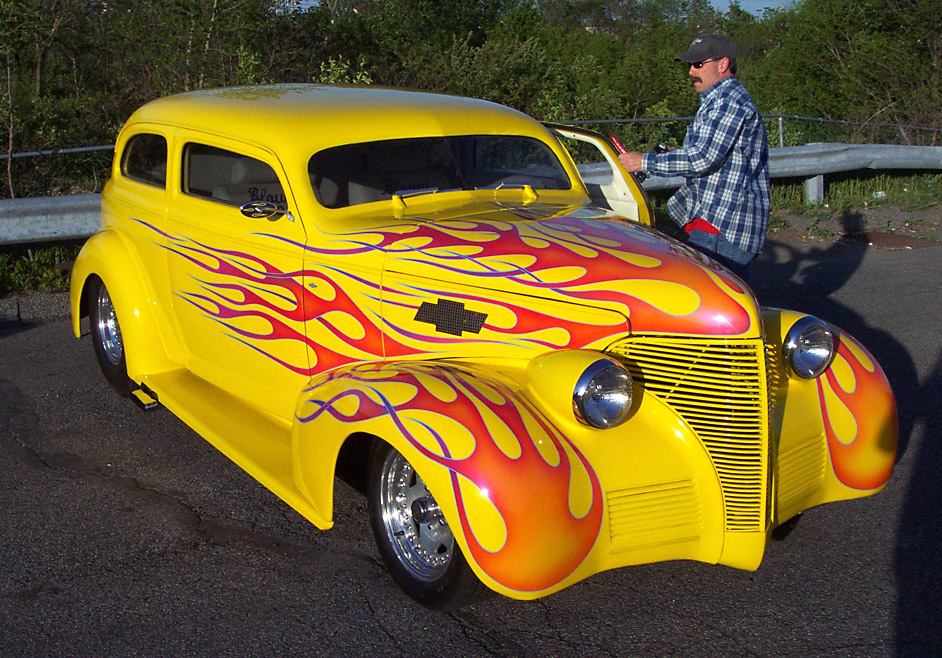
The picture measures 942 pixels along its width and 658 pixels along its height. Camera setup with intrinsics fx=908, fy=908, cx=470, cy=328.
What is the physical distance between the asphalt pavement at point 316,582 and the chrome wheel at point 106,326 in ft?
2.16

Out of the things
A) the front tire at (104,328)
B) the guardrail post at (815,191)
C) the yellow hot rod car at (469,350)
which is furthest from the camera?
the guardrail post at (815,191)

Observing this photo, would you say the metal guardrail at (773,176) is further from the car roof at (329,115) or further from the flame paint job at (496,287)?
the flame paint job at (496,287)

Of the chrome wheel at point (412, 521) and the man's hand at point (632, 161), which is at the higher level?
the man's hand at point (632, 161)

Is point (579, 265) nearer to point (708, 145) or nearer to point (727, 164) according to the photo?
point (708, 145)

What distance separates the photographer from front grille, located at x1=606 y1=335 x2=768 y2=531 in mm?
3094

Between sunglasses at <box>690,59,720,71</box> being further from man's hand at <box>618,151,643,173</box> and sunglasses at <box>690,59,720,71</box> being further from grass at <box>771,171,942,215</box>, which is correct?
grass at <box>771,171,942,215</box>

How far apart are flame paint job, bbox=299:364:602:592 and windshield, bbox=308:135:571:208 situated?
1.31 metres

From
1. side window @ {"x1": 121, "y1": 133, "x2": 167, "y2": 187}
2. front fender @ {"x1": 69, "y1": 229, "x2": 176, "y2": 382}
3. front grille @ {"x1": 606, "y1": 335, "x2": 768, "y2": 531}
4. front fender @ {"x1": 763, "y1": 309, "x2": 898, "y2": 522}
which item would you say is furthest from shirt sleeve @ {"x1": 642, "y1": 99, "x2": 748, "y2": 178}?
front fender @ {"x1": 69, "y1": 229, "x2": 176, "y2": 382}

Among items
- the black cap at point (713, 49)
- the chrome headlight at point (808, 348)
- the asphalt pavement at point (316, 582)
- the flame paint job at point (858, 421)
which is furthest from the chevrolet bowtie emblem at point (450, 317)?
the black cap at point (713, 49)

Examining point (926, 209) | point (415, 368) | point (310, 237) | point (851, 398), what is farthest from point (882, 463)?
point (926, 209)

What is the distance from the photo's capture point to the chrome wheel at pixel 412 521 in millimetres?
3193

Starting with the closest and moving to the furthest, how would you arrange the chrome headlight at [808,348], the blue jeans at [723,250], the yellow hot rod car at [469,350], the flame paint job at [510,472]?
the flame paint job at [510,472], the yellow hot rod car at [469,350], the chrome headlight at [808,348], the blue jeans at [723,250]

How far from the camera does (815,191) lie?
10766 millimetres

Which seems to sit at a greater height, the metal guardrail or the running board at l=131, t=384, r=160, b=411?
the metal guardrail
